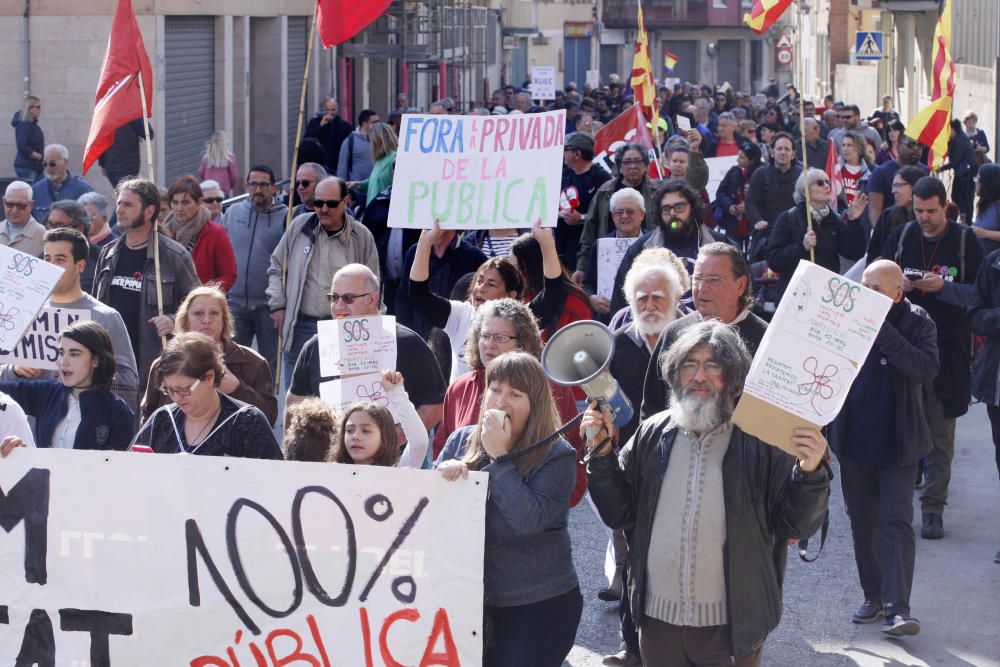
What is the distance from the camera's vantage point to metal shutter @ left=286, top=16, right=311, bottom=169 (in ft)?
82.8

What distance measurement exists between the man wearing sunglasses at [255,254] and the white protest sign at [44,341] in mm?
2818

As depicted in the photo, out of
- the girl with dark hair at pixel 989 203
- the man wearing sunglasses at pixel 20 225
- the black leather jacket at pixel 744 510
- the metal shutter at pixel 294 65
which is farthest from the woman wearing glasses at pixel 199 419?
the metal shutter at pixel 294 65

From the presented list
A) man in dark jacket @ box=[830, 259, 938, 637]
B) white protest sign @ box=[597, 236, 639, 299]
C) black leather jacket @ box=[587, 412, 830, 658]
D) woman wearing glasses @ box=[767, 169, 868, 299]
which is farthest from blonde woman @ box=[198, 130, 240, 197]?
black leather jacket @ box=[587, 412, 830, 658]

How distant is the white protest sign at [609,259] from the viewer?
9.01 metres

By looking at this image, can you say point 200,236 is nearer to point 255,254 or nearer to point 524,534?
point 255,254

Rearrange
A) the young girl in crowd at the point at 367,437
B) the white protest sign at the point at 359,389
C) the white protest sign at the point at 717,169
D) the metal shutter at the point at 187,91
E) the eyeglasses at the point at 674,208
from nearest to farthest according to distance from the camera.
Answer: the young girl in crowd at the point at 367,437 < the white protest sign at the point at 359,389 < the eyeglasses at the point at 674,208 < the white protest sign at the point at 717,169 < the metal shutter at the point at 187,91

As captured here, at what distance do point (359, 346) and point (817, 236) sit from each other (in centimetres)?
468

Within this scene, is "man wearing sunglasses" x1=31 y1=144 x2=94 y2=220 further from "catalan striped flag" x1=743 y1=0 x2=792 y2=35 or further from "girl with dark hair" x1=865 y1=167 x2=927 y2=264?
"girl with dark hair" x1=865 y1=167 x2=927 y2=264

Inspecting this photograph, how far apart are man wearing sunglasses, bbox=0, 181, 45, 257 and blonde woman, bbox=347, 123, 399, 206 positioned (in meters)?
2.52

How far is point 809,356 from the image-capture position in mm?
4406

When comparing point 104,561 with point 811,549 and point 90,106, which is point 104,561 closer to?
point 811,549

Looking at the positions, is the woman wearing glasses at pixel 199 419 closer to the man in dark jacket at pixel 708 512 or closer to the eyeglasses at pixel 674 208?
the man in dark jacket at pixel 708 512

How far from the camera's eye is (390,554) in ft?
15.7

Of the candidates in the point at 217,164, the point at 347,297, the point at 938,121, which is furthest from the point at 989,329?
the point at 217,164
